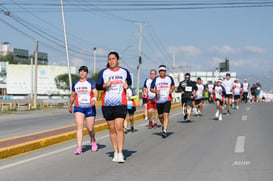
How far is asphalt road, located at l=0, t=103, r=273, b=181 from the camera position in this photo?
23.2ft

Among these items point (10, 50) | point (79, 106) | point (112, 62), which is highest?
point (10, 50)

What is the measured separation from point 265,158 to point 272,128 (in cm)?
659

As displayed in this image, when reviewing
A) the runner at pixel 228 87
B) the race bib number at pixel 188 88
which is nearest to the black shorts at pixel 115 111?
the race bib number at pixel 188 88

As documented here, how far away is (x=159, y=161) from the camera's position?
27.6 feet

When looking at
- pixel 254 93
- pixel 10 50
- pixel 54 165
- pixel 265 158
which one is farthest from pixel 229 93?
pixel 10 50

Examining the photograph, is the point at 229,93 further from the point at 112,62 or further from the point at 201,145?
the point at 112,62

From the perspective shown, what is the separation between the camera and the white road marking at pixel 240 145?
381 inches

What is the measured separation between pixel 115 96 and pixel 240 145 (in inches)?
141

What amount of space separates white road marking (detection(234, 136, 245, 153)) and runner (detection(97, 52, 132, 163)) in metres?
2.63

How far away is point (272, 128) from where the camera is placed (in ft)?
48.7

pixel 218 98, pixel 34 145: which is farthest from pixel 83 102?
pixel 218 98

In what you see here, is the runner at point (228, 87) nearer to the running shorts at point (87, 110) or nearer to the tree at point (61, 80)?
the running shorts at point (87, 110)

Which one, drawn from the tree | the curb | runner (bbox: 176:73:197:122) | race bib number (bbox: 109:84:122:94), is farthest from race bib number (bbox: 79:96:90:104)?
the tree

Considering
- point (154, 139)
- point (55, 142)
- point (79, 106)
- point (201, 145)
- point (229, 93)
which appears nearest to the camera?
point (79, 106)
